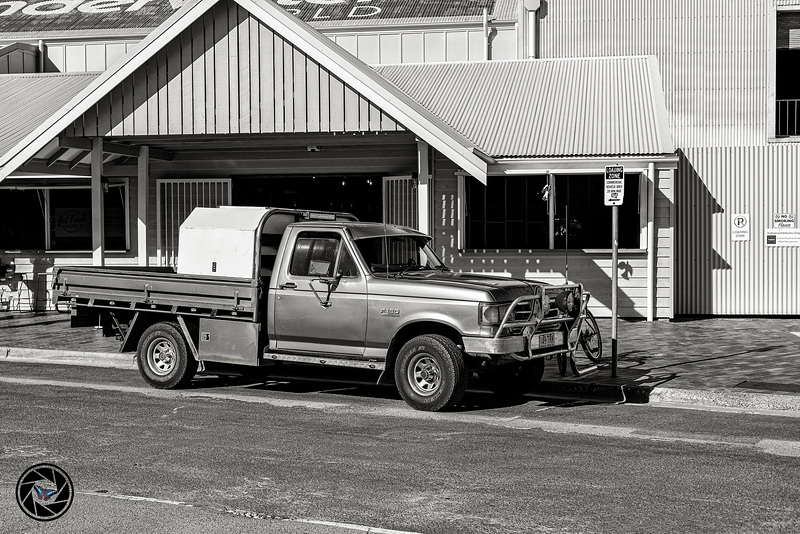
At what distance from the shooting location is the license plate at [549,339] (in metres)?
10.6

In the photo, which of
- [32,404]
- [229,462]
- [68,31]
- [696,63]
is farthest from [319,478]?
[68,31]

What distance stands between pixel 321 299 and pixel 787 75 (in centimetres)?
1807

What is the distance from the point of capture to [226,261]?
11.6m

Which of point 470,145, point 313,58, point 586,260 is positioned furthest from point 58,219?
point 586,260

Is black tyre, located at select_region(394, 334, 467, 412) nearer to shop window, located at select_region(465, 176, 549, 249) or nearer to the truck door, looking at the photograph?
the truck door

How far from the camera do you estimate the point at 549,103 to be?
65.5 ft

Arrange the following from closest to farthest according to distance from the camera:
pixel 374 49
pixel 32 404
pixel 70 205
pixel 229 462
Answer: pixel 229 462 → pixel 32 404 → pixel 70 205 → pixel 374 49

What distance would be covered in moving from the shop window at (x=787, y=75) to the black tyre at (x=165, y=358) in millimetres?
15570

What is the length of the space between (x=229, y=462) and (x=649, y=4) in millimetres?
17312

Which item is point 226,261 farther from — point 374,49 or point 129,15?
point 129,15

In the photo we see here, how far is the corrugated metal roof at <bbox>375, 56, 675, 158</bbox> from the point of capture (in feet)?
59.6

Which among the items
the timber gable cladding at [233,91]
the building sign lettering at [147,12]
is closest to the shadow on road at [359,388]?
the timber gable cladding at [233,91]

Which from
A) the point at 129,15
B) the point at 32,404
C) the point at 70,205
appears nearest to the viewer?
the point at 32,404

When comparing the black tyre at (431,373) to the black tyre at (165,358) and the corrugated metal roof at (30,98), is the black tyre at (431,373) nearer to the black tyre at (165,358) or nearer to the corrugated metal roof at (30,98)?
the black tyre at (165,358)
